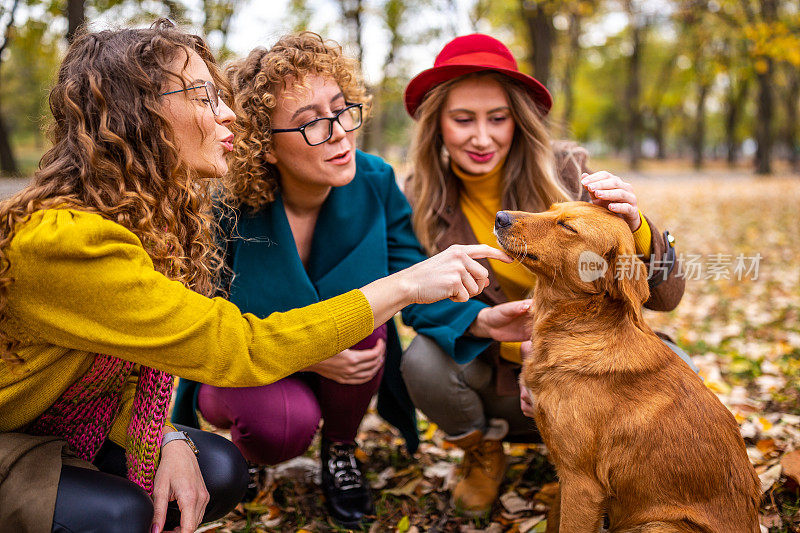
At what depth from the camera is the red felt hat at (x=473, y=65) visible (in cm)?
307

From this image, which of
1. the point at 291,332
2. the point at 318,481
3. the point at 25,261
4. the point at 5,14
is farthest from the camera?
the point at 5,14

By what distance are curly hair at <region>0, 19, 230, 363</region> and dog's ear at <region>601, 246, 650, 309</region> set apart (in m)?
1.61

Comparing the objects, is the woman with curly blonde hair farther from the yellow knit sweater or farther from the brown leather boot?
the yellow knit sweater

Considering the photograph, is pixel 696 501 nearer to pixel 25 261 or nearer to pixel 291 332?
pixel 291 332

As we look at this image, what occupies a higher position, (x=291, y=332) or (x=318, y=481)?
(x=291, y=332)

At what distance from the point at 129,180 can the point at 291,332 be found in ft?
2.44

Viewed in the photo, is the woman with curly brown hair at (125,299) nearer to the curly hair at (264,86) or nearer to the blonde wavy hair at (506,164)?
the curly hair at (264,86)

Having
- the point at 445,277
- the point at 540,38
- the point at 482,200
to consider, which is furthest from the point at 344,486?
the point at 540,38

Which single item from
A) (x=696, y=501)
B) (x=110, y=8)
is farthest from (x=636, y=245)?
(x=110, y=8)

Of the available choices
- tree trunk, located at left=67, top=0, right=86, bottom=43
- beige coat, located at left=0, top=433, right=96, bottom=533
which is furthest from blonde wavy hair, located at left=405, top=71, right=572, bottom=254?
tree trunk, located at left=67, top=0, right=86, bottom=43

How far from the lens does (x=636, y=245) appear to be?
2689 mm

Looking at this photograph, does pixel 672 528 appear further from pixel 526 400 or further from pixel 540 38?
pixel 540 38

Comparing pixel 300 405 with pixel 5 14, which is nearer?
pixel 300 405

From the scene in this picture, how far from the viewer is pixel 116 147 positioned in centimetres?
200
